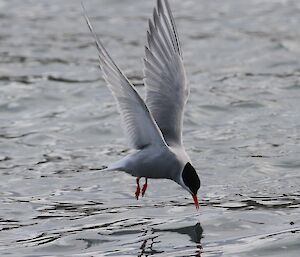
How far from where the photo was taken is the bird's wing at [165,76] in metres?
8.40

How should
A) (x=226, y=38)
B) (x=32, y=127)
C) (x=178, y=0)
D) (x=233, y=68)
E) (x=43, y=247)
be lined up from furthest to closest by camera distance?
(x=178, y=0)
(x=226, y=38)
(x=233, y=68)
(x=32, y=127)
(x=43, y=247)

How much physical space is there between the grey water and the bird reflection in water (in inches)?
0.6

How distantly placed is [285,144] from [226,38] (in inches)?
188

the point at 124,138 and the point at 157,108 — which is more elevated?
the point at 157,108

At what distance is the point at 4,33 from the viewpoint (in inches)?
609

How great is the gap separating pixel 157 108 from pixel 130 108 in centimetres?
76

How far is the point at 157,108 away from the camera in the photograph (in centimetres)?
852

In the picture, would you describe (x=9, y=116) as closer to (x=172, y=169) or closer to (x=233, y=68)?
(x=233, y=68)

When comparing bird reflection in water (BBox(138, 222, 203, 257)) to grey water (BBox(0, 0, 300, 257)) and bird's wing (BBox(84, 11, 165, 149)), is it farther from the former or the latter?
bird's wing (BBox(84, 11, 165, 149))

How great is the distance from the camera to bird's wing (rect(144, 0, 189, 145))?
8.40 metres

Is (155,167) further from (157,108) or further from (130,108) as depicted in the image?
(157,108)

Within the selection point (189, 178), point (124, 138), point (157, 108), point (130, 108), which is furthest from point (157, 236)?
point (124, 138)

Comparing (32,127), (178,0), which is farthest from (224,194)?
(178,0)

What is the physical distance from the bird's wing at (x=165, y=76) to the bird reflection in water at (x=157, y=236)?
0.72m
